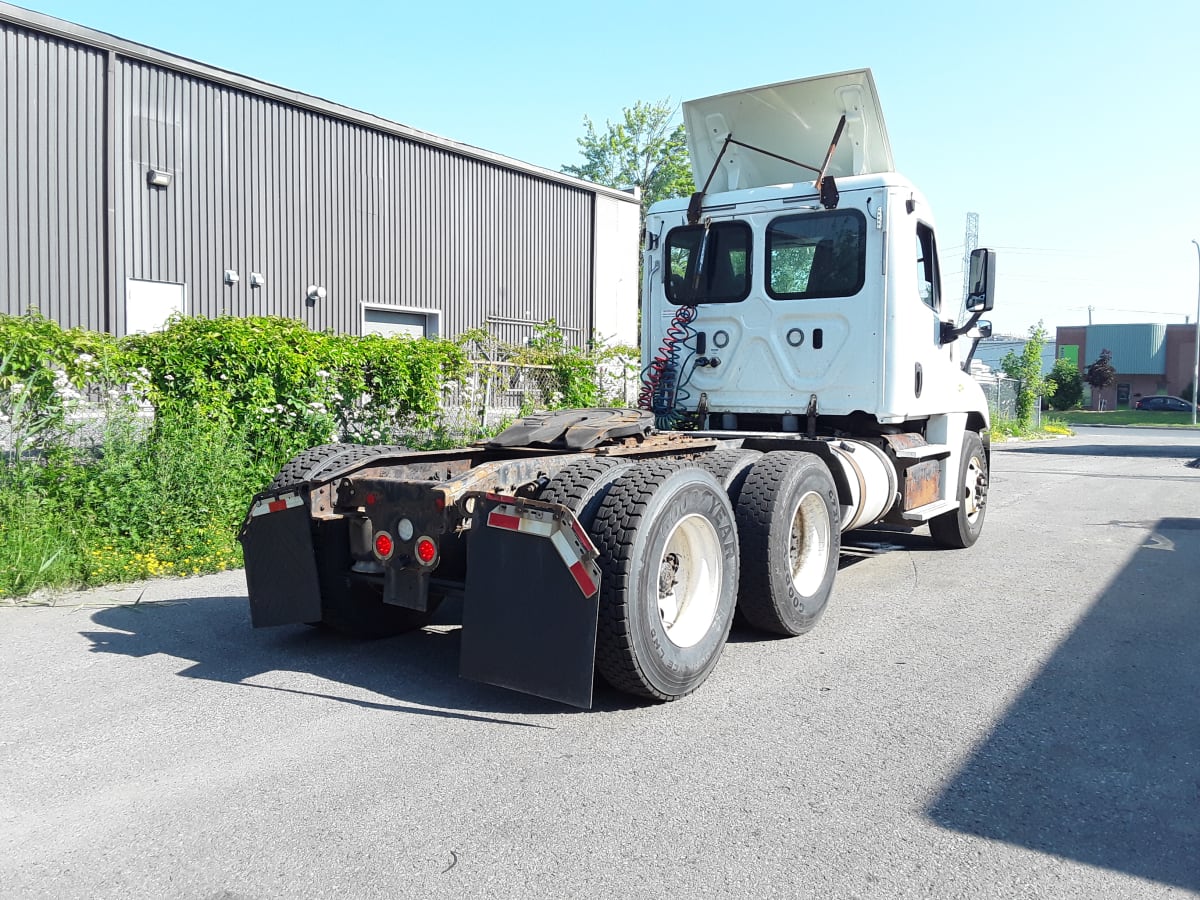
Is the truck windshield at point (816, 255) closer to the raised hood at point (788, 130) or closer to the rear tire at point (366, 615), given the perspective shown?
the raised hood at point (788, 130)

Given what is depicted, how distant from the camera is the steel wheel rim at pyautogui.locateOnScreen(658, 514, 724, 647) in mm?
4934

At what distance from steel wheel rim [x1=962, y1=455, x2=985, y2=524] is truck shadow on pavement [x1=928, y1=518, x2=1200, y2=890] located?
2.98 metres

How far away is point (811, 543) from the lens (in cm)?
634

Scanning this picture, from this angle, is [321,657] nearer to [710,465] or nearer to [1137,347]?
[710,465]

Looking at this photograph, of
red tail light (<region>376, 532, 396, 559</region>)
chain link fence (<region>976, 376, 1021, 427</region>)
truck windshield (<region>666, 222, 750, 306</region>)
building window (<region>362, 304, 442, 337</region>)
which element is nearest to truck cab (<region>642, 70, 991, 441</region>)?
truck windshield (<region>666, 222, 750, 306</region>)

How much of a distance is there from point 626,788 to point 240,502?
5.71 meters

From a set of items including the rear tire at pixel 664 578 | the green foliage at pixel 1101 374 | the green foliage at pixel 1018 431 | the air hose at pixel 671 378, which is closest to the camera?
the rear tire at pixel 664 578

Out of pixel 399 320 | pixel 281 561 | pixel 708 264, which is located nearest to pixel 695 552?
pixel 281 561

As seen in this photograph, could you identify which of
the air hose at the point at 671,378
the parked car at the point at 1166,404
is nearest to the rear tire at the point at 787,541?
the air hose at the point at 671,378

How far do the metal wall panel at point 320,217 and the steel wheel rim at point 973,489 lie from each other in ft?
41.9

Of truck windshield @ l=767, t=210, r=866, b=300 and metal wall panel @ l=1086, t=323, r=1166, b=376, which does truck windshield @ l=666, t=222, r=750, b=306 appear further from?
metal wall panel @ l=1086, t=323, r=1166, b=376

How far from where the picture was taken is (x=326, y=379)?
9.04 m

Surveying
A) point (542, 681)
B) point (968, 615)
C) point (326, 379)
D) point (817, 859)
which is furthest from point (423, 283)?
point (817, 859)

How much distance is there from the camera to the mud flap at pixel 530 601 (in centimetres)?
426
